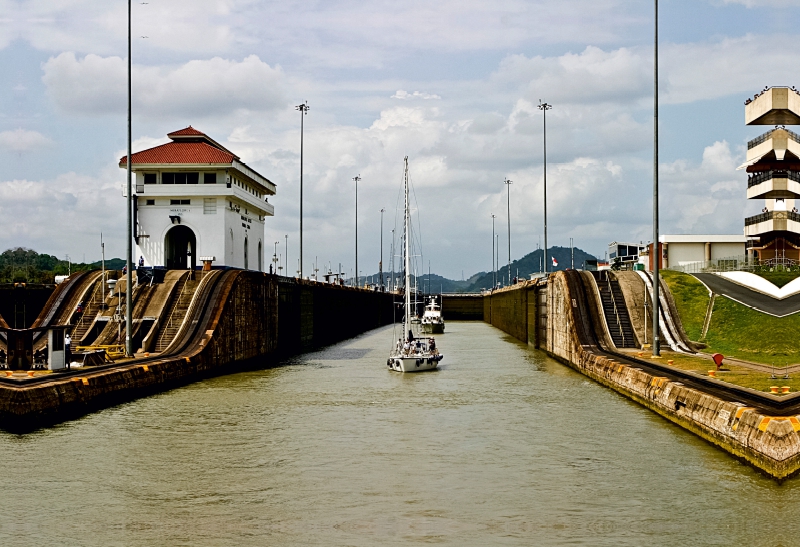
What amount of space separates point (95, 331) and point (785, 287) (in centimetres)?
4646

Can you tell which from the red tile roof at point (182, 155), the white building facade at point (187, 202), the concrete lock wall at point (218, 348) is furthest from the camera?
the red tile roof at point (182, 155)

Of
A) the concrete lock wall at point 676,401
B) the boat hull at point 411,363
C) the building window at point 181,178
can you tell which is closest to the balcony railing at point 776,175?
the concrete lock wall at point 676,401

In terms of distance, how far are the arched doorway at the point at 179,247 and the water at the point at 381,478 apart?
1432 inches

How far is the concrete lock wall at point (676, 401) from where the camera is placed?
78.9 feet

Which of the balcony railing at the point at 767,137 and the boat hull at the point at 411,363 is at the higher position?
the balcony railing at the point at 767,137

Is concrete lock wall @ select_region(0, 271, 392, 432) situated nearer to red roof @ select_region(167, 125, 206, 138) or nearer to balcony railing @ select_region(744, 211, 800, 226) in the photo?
red roof @ select_region(167, 125, 206, 138)

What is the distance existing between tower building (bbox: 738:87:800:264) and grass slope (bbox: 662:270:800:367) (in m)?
21.8

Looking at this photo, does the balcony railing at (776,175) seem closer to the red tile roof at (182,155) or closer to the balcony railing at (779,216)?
the balcony railing at (779,216)

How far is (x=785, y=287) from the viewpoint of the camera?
61219 millimetres

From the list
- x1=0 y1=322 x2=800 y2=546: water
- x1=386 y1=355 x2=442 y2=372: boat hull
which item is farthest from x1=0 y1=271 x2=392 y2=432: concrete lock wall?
x1=386 y1=355 x2=442 y2=372: boat hull

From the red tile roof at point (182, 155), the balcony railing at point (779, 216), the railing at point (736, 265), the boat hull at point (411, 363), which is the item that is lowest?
the boat hull at point (411, 363)

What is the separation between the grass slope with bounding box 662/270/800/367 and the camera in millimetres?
48719

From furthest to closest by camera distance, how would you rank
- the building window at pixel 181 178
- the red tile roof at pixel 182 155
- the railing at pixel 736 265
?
the building window at pixel 181 178
the red tile roof at pixel 182 155
the railing at pixel 736 265

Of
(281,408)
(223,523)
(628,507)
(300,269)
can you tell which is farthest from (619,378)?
(300,269)
